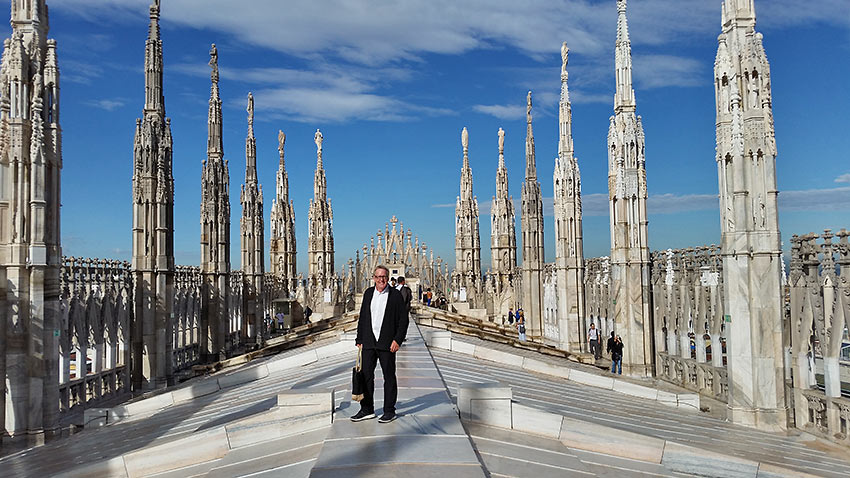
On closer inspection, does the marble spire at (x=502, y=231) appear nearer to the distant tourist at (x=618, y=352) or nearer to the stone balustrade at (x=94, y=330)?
the distant tourist at (x=618, y=352)

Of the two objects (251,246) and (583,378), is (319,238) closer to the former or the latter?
(251,246)

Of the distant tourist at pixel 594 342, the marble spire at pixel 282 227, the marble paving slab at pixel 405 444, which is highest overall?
the marble spire at pixel 282 227

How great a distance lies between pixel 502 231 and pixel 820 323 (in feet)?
96.8

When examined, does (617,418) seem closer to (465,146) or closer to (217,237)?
(217,237)

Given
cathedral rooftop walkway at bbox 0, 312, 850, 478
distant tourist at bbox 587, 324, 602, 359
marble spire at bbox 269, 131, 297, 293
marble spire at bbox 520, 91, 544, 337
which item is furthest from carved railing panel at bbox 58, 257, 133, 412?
marble spire at bbox 269, 131, 297, 293

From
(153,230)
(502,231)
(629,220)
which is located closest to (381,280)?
(629,220)

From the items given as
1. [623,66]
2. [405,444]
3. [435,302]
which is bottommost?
[435,302]

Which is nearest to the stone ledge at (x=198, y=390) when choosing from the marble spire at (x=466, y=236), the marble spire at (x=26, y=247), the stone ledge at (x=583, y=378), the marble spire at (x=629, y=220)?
the marble spire at (x=26, y=247)

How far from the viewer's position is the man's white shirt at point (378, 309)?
6.38m

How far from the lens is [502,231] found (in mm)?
40906

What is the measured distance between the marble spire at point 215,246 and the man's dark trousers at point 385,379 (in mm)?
21010

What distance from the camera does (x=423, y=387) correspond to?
25.4 feet

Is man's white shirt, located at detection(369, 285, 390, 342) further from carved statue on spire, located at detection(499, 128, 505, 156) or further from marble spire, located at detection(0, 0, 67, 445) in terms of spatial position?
carved statue on spire, located at detection(499, 128, 505, 156)

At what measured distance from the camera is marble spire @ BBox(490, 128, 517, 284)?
4084 cm
